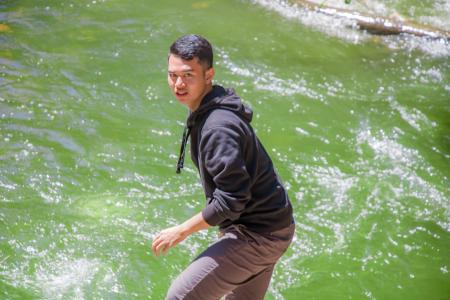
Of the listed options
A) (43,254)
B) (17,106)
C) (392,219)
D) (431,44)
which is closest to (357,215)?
(392,219)

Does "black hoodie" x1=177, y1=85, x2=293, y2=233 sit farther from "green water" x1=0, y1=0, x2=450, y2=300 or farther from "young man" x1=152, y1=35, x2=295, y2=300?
"green water" x1=0, y1=0, x2=450, y2=300

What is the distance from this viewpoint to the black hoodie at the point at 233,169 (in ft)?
8.86

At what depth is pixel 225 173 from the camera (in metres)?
2.69

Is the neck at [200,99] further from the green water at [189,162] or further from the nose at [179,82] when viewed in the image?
the green water at [189,162]

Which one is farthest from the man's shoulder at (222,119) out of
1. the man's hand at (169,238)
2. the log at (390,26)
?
the log at (390,26)

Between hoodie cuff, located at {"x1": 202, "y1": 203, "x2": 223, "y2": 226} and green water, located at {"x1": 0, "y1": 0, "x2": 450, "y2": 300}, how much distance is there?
1.59 meters

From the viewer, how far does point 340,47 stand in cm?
856

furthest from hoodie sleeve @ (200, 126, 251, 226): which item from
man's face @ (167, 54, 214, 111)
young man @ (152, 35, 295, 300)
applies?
man's face @ (167, 54, 214, 111)

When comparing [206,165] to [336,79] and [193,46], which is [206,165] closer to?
[193,46]

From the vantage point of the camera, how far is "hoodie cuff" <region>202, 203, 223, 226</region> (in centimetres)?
278

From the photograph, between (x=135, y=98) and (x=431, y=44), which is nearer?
(x=135, y=98)

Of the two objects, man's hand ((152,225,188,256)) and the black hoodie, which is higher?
the black hoodie

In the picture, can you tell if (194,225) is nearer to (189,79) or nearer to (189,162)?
(189,79)

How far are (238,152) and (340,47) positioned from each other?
618cm
